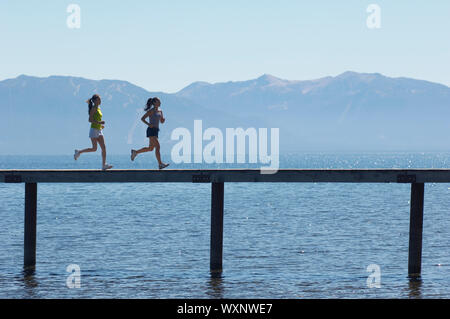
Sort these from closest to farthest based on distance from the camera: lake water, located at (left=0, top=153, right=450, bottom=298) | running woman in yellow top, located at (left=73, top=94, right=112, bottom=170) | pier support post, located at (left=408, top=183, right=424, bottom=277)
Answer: running woman in yellow top, located at (left=73, top=94, right=112, bottom=170) → lake water, located at (left=0, top=153, right=450, bottom=298) → pier support post, located at (left=408, top=183, right=424, bottom=277)

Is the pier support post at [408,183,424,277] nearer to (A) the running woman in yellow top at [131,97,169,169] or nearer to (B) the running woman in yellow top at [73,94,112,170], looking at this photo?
(A) the running woman in yellow top at [131,97,169,169]

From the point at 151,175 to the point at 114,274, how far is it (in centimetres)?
453

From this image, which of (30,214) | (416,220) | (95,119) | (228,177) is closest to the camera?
(95,119)

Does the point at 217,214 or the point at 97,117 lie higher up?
the point at 97,117

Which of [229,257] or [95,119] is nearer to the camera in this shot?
[95,119]

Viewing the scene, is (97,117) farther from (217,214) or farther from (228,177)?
(217,214)

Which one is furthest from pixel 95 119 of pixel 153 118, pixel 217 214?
pixel 217 214

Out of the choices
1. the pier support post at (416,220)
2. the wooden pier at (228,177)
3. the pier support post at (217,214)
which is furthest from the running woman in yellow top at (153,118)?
the pier support post at (416,220)

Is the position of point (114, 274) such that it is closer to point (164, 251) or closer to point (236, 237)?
point (164, 251)

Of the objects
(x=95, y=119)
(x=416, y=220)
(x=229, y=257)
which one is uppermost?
(x=95, y=119)

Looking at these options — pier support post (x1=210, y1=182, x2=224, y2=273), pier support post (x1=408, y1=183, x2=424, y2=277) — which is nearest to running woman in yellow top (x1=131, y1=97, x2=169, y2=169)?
pier support post (x1=210, y1=182, x2=224, y2=273)

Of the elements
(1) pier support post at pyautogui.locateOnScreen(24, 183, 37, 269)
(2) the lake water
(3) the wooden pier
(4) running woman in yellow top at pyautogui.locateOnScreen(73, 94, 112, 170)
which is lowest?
(2) the lake water
